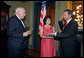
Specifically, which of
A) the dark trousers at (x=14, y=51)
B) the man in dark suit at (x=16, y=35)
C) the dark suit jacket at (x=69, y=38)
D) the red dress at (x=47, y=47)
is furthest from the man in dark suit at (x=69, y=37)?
the dark trousers at (x=14, y=51)

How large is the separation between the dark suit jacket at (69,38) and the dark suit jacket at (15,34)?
86 cm

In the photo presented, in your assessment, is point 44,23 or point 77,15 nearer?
point 44,23

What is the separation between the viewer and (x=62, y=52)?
105 inches

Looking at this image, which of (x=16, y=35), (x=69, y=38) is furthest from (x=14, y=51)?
(x=69, y=38)

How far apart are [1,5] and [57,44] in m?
2.53

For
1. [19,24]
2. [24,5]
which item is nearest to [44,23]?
[19,24]

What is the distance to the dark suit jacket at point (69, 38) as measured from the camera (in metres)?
2.42

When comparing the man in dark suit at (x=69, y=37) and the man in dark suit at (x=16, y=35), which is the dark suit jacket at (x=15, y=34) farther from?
the man in dark suit at (x=69, y=37)

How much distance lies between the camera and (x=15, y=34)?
2473 millimetres

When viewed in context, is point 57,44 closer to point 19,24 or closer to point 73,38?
point 73,38

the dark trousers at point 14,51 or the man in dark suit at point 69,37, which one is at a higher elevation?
the man in dark suit at point 69,37

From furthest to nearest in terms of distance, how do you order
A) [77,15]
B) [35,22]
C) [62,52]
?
[35,22]
[77,15]
[62,52]

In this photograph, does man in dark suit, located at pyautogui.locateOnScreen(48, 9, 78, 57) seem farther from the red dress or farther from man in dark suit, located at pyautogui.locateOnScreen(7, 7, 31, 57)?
man in dark suit, located at pyautogui.locateOnScreen(7, 7, 31, 57)

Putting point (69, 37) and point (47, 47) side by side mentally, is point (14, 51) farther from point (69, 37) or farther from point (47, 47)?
point (69, 37)
